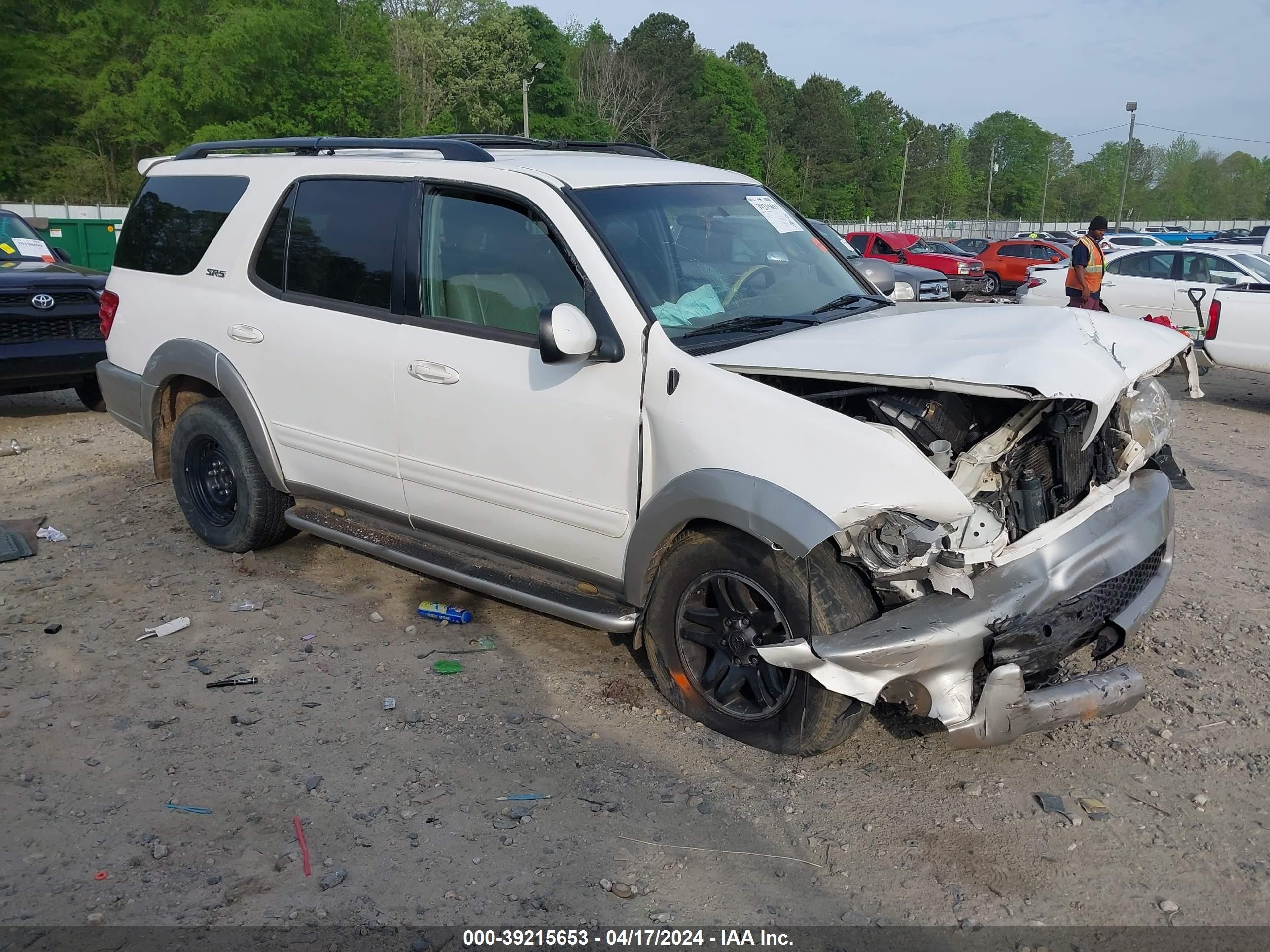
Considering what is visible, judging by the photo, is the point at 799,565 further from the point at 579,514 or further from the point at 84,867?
the point at 84,867

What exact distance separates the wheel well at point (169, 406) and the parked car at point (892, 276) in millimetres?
3393

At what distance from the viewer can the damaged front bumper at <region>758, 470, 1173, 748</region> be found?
10.7ft

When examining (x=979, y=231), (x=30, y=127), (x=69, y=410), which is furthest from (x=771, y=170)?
(x=69, y=410)

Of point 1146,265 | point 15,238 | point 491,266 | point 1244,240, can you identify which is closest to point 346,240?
point 491,266

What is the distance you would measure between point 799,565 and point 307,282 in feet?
9.23

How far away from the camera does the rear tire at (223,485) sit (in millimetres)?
5441

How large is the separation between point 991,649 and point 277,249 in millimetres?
3728

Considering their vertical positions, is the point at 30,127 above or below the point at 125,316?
above

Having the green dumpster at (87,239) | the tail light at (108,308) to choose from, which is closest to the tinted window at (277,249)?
the tail light at (108,308)

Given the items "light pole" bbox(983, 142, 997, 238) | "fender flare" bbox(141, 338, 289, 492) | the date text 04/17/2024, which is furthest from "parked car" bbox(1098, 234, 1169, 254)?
the date text 04/17/2024

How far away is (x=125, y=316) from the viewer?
5.89m

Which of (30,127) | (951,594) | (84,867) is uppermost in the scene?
(30,127)

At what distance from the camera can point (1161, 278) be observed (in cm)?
1359

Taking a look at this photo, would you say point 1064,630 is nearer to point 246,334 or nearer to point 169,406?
point 246,334
